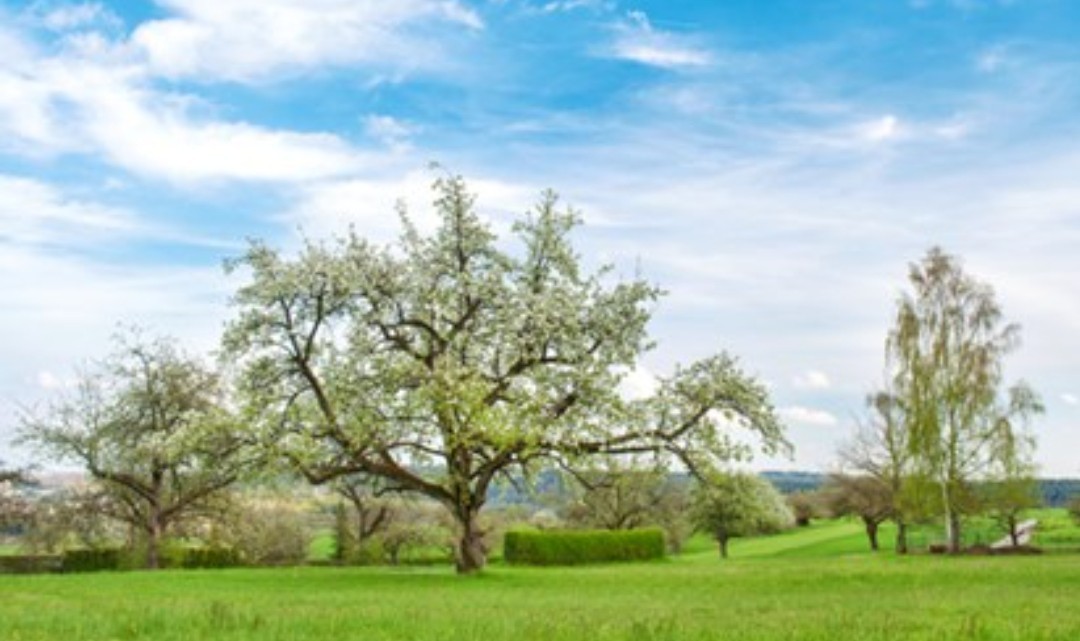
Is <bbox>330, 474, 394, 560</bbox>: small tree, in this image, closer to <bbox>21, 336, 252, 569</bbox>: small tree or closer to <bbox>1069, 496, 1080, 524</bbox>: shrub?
<bbox>21, 336, 252, 569</bbox>: small tree

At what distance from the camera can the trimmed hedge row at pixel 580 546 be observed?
5631 cm

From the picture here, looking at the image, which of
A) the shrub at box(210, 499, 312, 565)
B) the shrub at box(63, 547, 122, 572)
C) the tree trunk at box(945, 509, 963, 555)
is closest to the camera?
the shrub at box(63, 547, 122, 572)

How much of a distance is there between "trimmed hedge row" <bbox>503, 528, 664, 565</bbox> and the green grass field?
1303 centimetres

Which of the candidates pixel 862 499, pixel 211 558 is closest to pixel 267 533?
pixel 211 558

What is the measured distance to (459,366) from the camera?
4116cm

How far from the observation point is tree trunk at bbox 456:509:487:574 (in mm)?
42906

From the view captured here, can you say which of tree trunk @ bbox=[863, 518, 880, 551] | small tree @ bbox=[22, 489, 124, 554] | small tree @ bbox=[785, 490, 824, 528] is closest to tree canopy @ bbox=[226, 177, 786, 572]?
small tree @ bbox=[22, 489, 124, 554]

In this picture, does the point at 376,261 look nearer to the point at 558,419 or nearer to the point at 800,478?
the point at 558,419

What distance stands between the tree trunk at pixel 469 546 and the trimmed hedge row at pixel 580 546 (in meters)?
12.5

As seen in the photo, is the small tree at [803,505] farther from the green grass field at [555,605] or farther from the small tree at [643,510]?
the green grass field at [555,605]

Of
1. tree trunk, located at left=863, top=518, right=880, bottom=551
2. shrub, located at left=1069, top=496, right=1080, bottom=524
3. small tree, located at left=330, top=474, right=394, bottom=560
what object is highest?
small tree, located at left=330, top=474, right=394, bottom=560

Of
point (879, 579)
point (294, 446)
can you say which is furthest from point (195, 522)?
point (879, 579)

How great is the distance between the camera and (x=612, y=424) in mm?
41438

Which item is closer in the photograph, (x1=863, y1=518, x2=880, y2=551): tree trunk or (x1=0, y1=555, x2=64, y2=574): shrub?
(x1=0, y1=555, x2=64, y2=574): shrub
